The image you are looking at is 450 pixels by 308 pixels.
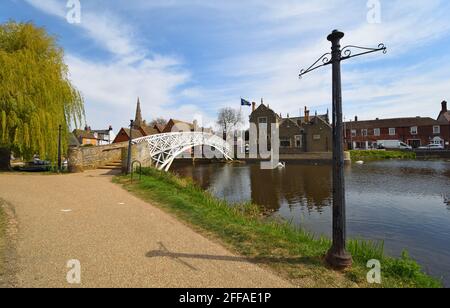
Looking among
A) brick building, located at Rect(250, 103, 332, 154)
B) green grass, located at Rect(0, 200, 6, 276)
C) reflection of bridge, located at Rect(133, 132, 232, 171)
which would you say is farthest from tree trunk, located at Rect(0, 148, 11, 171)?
brick building, located at Rect(250, 103, 332, 154)

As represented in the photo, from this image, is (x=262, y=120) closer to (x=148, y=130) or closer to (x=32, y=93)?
(x=148, y=130)

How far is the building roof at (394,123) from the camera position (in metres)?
52.0

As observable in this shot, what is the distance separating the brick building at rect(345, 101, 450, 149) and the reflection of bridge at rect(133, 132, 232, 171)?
1280 inches

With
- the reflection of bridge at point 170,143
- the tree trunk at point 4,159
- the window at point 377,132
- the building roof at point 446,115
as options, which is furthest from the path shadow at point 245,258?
the building roof at point 446,115

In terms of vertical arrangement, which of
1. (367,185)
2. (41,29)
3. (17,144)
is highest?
(41,29)

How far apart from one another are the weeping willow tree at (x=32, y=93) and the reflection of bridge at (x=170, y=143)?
17.4 feet

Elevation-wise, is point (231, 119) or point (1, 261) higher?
point (231, 119)

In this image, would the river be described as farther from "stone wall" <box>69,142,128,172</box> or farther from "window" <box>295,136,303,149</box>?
"window" <box>295,136,303,149</box>

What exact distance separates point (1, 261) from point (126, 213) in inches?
128

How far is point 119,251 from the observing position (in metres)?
4.71
